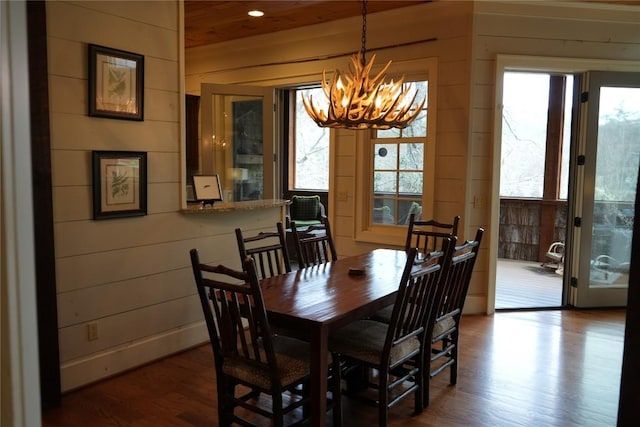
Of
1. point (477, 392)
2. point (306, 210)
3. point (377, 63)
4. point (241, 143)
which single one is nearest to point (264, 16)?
point (377, 63)

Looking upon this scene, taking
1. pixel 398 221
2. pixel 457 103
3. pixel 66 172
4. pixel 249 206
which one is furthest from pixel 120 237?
pixel 457 103

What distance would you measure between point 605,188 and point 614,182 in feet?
0.35

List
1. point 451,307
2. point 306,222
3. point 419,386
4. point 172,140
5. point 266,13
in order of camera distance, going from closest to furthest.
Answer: point 419,386
point 451,307
point 172,140
point 266,13
point 306,222

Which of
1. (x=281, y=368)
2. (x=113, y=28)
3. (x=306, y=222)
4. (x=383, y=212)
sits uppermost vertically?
(x=113, y=28)

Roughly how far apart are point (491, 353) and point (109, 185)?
2887mm

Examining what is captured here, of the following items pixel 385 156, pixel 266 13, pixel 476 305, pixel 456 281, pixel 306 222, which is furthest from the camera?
pixel 306 222

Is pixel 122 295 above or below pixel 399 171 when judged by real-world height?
below

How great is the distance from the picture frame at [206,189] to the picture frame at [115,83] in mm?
642

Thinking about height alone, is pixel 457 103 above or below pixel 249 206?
above

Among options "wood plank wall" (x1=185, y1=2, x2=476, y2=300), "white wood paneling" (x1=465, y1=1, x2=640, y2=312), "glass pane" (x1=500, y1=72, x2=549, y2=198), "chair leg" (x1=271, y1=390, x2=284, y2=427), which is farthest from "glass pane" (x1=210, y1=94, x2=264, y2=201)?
"glass pane" (x1=500, y1=72, x2=549, y2=198)

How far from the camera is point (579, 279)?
4.54m

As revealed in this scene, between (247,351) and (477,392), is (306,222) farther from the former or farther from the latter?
(247,351)

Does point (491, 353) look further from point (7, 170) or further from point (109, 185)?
point (7, 170)

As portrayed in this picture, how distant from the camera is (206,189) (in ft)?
11.7
